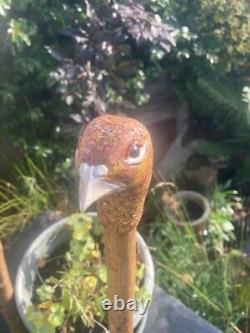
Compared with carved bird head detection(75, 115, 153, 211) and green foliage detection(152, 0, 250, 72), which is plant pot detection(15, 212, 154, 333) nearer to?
carved bird head detection(75, 115, 153, 211)

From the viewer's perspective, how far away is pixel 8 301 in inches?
47.3

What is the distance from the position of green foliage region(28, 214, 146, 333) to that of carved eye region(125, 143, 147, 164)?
1.91ft

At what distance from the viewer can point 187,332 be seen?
1.29 m

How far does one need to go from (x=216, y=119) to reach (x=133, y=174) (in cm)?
163

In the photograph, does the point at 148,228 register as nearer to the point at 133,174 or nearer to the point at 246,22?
the point at 246,22

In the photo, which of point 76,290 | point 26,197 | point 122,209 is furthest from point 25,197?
point 122,209

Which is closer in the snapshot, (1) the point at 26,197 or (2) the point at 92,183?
(2) the point at 92,183

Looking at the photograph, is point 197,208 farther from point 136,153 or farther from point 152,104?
point 136,153

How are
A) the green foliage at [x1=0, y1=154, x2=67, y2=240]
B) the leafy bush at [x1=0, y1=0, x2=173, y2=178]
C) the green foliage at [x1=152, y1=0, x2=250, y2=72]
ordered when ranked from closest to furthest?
1. the leafy bush at [x1=0, y1=0, x2=173, y2=178]
2. the green foliage at [x1=0, y1=154, x2=67, y2=240]
3. the green foliage at [x1=152, y1=0, x2=250, y2=72]

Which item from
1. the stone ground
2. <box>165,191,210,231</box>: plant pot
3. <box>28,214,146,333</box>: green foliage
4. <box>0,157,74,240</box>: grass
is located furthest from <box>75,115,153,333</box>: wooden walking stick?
<box>165,191,210,231</box>: plant pot

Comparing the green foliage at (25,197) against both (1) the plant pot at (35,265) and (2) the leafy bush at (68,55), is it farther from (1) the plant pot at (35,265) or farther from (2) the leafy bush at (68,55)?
(1) the plant pot at (35,265)

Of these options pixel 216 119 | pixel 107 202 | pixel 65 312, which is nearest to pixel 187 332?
pixel 65 312

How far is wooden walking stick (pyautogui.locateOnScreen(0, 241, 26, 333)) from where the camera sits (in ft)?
3.63

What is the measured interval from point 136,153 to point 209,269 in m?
1.21
